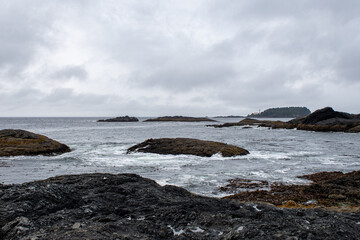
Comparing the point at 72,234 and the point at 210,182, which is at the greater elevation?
the point at 72,234

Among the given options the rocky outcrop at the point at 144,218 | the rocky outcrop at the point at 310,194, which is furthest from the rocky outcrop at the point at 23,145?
the rocky outcrop at the point at 144,218

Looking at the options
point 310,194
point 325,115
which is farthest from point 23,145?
point 325,115

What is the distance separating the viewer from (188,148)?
28891mm

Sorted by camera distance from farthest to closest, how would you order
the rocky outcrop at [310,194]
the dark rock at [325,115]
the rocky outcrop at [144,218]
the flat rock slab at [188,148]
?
the dark rock at [325,115] → the flat rock slab at [188,148] → the rocky outcrop at [310,194] → the rocky outcrop at [144,218]

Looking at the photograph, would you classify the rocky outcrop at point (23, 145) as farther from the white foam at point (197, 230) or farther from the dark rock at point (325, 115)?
the dark rock at point (325, 115)

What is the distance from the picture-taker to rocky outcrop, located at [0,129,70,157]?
28.4 m

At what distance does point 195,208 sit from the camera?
6426mm

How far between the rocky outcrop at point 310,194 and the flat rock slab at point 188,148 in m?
12.1

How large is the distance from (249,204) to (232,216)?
3.85ft

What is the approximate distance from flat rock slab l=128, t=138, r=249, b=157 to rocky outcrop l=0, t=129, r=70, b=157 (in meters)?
9.47

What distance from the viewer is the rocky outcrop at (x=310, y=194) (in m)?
10.4

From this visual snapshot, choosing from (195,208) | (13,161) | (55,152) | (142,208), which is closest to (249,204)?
(195,208)

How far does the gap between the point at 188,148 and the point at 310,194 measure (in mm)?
17743

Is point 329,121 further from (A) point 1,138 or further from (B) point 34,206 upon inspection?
(B) point 34,206
